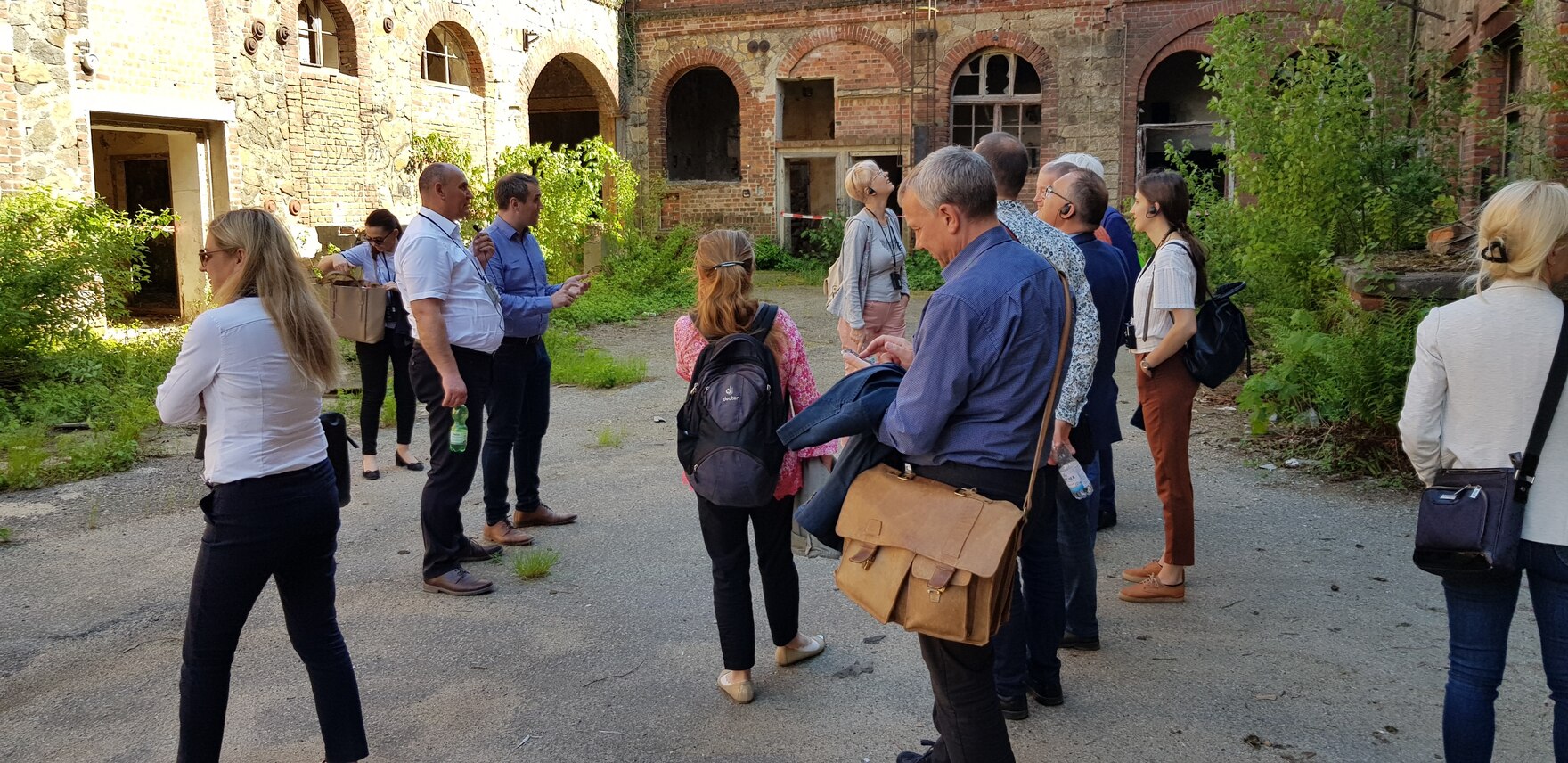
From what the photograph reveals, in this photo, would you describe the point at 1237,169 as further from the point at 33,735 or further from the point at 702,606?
the point at 33,735

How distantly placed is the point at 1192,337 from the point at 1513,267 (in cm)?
168

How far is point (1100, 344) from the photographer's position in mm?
3975

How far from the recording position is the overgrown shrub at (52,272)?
873cm

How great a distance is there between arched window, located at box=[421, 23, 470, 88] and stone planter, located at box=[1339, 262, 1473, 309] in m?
13.4

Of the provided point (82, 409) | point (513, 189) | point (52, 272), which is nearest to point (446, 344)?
point (513, 189)

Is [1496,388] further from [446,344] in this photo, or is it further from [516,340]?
[516,340]

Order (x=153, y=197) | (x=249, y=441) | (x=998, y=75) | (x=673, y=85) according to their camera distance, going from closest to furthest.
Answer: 1. (x=249, y=441)
2. (x=153, y=197)
3. (x=998, y=75)
4. (x=673, y=85)

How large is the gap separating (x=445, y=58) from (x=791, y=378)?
14.8 metres

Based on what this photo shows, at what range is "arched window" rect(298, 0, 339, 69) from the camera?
45.3ft

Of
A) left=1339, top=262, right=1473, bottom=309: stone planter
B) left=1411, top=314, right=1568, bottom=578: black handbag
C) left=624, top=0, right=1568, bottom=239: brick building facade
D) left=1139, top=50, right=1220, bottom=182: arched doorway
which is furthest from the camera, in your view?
left=1139, top=50, right=1220, bottom=182: arched doorway

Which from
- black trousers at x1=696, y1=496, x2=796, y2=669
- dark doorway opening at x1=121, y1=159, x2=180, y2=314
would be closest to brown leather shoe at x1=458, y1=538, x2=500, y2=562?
black trousers at x1=696, y1=496, x2=796, y2=669

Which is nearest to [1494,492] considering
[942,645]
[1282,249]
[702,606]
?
[942,645]

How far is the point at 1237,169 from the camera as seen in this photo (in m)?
8.84

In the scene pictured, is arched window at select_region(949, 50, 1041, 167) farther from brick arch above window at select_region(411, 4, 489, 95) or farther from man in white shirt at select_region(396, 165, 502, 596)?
man in white shirt at select_region(396, 165, 502, 596)
